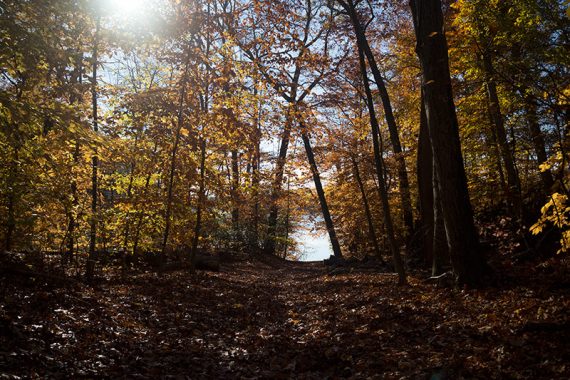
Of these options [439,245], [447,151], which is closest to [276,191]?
[439,245]

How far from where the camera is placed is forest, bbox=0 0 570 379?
5004 mm

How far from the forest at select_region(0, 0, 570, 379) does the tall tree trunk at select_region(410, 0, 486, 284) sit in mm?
33

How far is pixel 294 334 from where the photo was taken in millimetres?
6914

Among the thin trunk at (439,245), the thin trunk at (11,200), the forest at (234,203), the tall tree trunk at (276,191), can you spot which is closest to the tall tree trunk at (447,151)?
the forest at (234,203)

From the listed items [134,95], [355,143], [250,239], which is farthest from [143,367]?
[250,239]

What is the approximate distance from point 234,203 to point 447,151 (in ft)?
27.2

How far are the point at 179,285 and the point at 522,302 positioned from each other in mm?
8085

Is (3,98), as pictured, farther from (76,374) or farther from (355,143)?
(355,143)

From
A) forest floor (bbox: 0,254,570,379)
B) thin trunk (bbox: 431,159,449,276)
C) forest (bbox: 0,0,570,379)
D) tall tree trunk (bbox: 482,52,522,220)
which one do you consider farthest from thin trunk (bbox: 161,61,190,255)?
tall tree trunk (bbox: 482,52,522,220)

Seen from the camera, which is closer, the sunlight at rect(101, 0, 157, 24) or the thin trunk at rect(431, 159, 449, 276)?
the sunlight at rect(101, 0, 157, 24)

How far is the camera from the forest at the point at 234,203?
5.00m

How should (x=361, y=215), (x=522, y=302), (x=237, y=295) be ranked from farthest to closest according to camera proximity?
(x=361, y=215) → (x=237, y=295) → (x=522, y=302)

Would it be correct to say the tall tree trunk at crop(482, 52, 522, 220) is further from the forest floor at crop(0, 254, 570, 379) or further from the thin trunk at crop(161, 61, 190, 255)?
the thin trunk at crop(161, 61, 190, 255)

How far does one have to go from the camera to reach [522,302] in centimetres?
592
